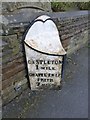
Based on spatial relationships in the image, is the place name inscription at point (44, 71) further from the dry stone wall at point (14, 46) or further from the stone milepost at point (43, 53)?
the dry stone wall at point (14, 46)

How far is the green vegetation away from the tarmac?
9.19 ft

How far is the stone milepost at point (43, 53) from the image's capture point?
5633 millimetres

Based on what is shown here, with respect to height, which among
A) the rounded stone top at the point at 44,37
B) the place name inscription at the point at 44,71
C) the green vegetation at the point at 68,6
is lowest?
the place name inscription at the point at 44,71

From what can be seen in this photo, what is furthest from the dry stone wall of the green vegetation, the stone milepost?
the green vegetation

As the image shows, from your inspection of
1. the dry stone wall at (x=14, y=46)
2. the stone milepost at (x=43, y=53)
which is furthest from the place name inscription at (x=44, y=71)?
the dry stone wall at (x=14, y=46)

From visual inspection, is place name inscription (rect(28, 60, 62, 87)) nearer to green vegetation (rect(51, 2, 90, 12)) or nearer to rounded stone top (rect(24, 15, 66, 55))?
rounded stone top (rect(24, 15, 66, 55))

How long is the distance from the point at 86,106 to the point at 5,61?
1.80m

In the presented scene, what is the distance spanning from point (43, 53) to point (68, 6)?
4064mm

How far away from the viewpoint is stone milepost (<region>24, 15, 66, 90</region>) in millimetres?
5633

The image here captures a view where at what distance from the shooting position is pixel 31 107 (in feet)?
18.2

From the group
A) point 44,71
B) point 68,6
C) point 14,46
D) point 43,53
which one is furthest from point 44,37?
point 68,6

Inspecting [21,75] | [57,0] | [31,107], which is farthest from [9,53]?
[57,0]

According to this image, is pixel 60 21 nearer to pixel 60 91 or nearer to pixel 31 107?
pixel 60 91

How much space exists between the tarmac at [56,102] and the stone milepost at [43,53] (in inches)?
10.4
